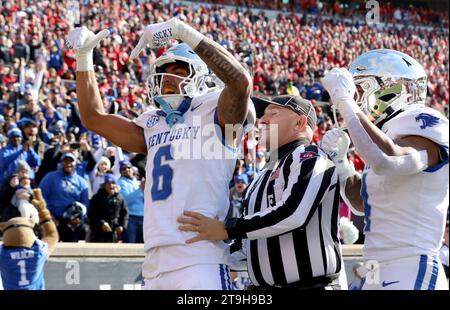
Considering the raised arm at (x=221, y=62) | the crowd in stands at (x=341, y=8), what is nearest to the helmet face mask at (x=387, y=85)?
the raised arm at (x=221, y=62)

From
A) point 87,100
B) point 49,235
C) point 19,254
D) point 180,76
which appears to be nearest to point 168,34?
point 180,76

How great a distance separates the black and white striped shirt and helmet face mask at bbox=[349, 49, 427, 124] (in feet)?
1.08

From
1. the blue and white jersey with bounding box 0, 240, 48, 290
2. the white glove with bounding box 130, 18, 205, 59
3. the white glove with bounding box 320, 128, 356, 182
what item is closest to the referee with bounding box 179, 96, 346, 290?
the white glove with bounding box 320, 128, 356, 182

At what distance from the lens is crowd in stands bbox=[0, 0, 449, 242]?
31.6 feet

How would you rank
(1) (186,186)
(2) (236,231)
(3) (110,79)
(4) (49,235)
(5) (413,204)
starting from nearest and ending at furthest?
1. (5) (413,204)
2. (2) (236,231)
3. (1) (186,186)
4. (4) (49,235)
5. (3) (110,79)

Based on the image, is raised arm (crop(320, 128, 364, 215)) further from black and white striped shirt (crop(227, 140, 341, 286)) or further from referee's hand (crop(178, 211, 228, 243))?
referee's hand (crop(178, 211, 228, 243))

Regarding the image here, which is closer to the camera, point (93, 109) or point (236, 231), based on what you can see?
point (236, 231)

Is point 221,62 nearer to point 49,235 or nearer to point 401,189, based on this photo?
point 401,189

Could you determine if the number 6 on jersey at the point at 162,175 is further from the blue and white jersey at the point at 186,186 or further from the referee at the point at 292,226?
the referee at the point at 292,226

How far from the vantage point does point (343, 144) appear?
456 centimetres

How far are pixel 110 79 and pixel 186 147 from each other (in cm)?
1122

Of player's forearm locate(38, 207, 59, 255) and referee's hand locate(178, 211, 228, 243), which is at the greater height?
referee's hand locate(178, 211, 228, 243)

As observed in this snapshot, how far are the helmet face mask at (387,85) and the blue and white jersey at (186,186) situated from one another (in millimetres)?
678

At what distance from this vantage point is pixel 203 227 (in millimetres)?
4043
